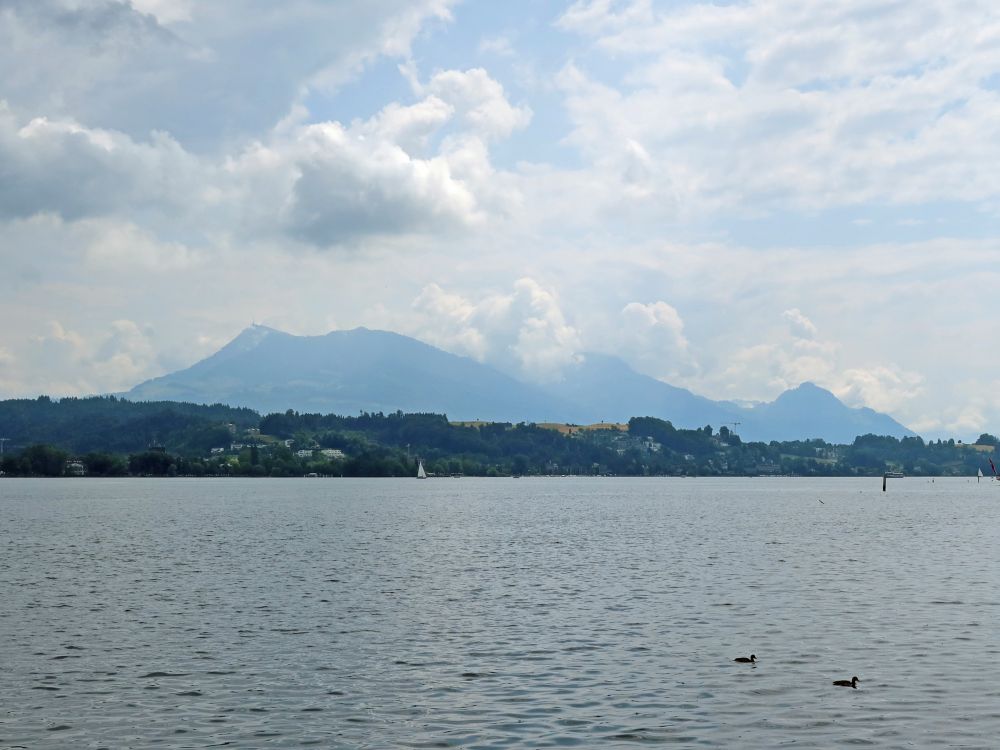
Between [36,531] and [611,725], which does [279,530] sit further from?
[611,725]

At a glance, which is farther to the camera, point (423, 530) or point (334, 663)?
point (423, 530)

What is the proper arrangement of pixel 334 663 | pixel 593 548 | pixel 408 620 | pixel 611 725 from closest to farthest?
pixel 611 725 < pixel 334 663 < pixel 408 620 < pixel 593 548

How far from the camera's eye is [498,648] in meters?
48.7

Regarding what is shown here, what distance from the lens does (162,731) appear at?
1347 inches

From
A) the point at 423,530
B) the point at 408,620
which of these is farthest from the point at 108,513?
the point at 408,620

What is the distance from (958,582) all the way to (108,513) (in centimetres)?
15296

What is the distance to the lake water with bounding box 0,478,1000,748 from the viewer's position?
114 ft

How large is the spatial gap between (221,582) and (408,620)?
966 inches

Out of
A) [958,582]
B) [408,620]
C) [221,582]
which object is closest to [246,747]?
[408,620]

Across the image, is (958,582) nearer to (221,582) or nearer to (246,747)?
(221,582)

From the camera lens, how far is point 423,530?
5561 inches

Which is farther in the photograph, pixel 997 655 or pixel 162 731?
pixel 997 655

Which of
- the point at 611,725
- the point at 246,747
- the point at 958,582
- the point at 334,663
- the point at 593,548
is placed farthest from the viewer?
the point at 593,548

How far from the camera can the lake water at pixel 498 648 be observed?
34781 mm
